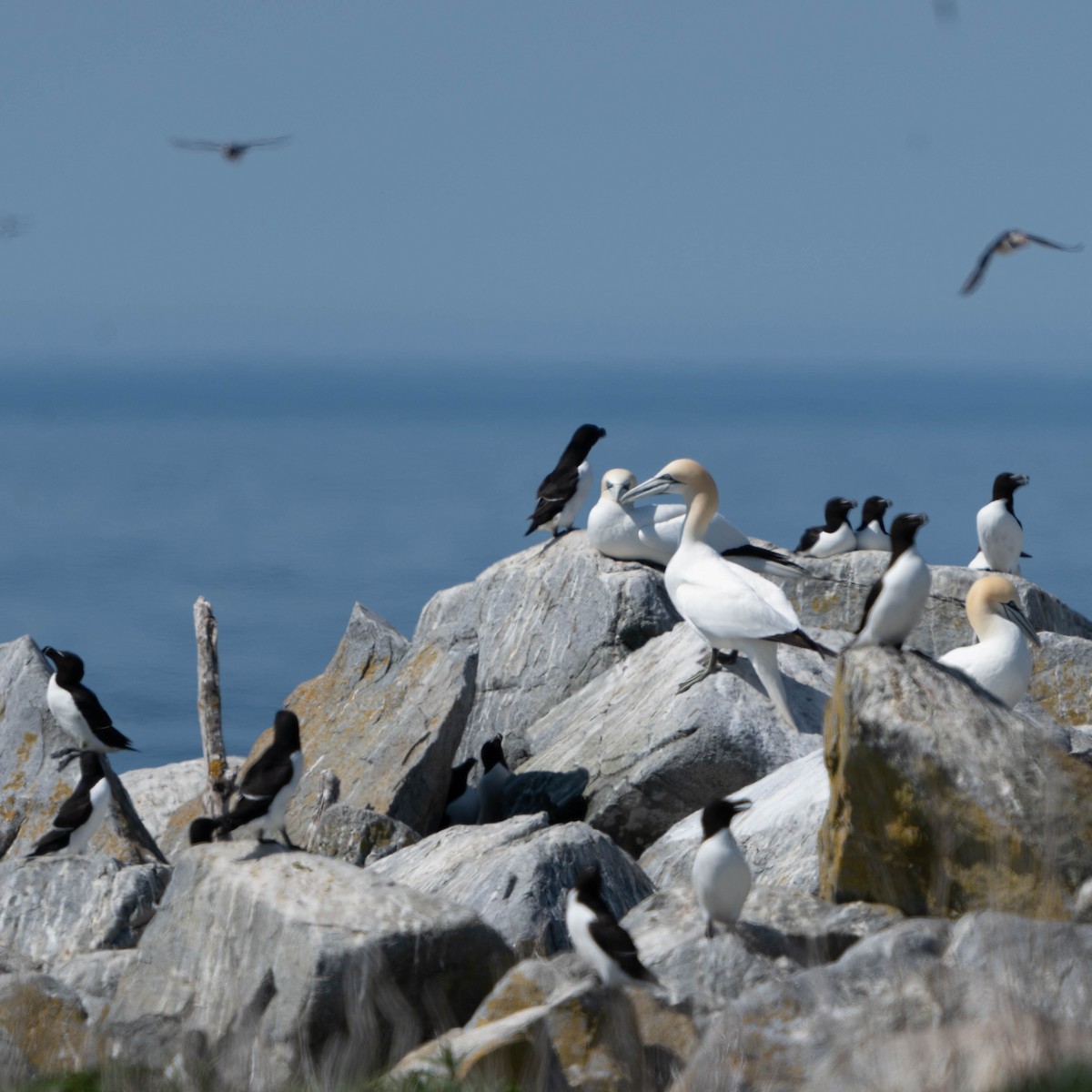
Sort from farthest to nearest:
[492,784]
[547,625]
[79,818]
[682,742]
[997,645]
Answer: [547,625]
[492,784]
[79,818]
[682,742]
[997,645]

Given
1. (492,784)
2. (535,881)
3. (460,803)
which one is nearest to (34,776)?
(460,803)

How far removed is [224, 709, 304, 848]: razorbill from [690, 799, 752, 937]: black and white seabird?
2427 millimetres

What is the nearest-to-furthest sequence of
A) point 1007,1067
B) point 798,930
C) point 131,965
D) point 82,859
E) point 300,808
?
point 1007,1067, point 798,930, point 131,965, point 82,859, point 300,808

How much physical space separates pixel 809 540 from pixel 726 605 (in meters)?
6.25

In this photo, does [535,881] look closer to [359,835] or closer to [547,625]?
[359,835]

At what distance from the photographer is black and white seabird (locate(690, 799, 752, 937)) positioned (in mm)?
7586

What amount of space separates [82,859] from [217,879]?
3138mm

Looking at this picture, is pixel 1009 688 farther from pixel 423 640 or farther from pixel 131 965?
pixel 423 640

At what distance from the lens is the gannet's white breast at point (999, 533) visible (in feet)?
57.6

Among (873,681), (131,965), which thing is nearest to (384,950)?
(131,965)

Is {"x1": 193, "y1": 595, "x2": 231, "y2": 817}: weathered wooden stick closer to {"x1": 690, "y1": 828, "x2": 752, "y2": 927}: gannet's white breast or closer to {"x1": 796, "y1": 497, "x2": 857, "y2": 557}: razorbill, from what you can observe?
{"x1": 690, "y1": 828, "x2": 752, "y2": 927}: gannet's white breast

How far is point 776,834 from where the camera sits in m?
9.80

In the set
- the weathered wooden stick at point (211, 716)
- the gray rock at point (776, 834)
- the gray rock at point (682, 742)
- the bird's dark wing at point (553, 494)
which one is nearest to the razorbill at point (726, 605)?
the gray rock at point (682, 742)

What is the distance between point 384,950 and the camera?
759cm
